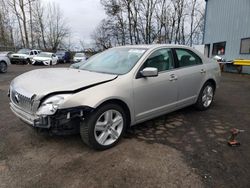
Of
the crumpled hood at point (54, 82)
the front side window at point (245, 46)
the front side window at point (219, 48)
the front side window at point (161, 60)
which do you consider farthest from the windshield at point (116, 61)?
the front side window at point (219, 48)

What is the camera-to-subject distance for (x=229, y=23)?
1443cm

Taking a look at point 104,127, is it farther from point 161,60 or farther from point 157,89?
point 161,60

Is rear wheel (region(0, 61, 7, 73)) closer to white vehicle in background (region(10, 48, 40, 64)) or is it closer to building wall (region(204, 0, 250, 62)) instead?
white vehicle in background (region(10, 48, 40, 64))

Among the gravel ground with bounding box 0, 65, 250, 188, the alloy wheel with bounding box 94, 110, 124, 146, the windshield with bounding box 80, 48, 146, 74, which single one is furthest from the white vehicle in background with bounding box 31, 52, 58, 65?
the alloy wheel with bounding box 94, 110, 124, 146

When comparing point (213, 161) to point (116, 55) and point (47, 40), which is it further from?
point (47, 40)

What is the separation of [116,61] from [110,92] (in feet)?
3.36

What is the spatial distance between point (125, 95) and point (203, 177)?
151cm

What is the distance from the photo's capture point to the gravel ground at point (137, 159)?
2.44 m

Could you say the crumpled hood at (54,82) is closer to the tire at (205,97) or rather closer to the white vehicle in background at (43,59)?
the tire at (205,97)

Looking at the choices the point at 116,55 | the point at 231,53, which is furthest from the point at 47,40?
the point at 116,55

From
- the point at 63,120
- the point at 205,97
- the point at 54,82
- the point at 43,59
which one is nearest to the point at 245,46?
the point at 205,97

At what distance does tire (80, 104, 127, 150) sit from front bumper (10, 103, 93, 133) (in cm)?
13

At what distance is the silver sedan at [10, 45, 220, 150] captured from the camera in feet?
8.94

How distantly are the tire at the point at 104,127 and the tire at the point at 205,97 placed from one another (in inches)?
92.2
